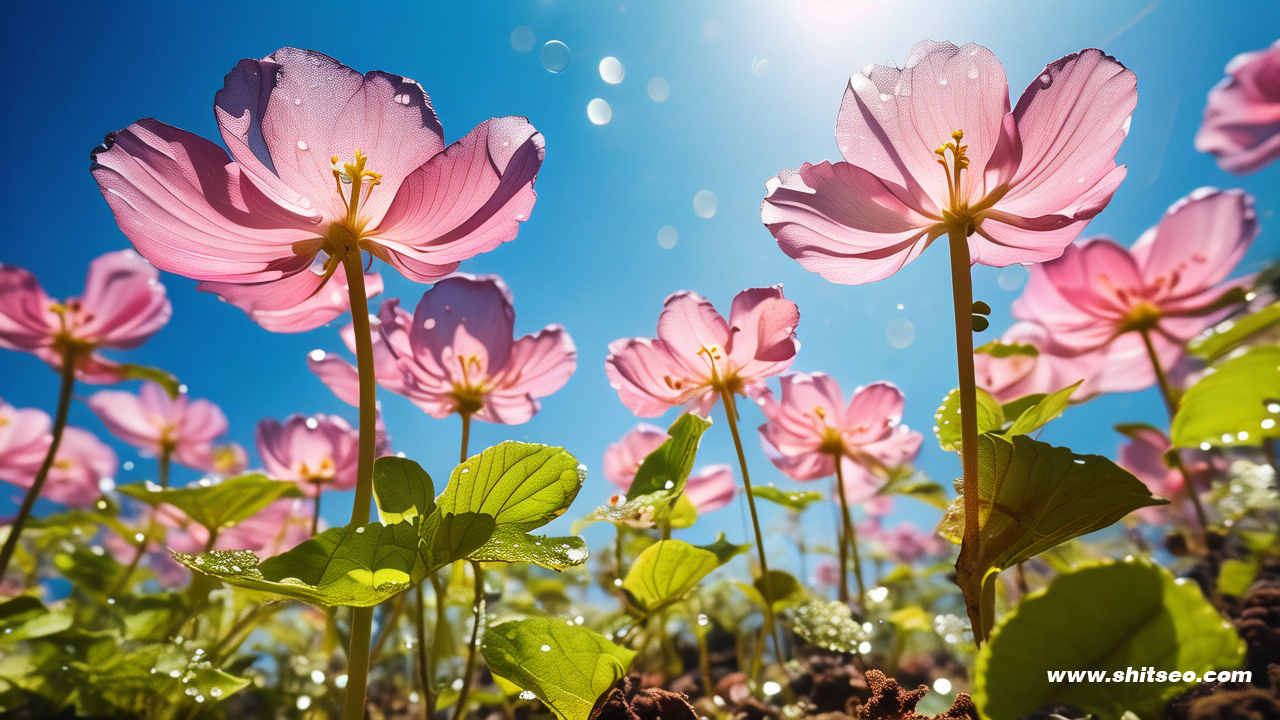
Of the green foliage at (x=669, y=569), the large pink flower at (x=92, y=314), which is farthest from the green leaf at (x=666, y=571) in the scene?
the large pink flower at (x=92, y=314)

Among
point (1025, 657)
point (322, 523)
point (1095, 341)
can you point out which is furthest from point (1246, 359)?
point (322, 523)

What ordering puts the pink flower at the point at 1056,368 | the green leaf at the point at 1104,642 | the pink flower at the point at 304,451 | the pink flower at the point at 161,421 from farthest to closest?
the pink flower at the point at 161,421, the pink flower at the point at 304,451, the pink flower at the point at 1056,368, the green leaf at the point at 1104,642

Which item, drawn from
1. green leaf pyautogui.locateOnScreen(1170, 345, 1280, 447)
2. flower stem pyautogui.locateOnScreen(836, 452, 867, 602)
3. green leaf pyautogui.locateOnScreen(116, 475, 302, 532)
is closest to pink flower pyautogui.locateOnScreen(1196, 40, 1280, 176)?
green leaf pyautogui.locateOnScreen(1170, 345, 1280, 447)

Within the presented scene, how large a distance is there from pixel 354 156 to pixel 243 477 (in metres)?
0.41

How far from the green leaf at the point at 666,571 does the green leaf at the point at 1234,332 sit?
1.33ft

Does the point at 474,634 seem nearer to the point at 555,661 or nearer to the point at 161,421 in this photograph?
the point at 555,661

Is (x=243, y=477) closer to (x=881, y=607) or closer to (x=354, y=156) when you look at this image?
(x=354, y=156)

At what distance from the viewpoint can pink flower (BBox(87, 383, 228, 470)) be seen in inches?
35.6

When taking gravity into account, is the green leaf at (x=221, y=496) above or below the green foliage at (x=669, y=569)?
above

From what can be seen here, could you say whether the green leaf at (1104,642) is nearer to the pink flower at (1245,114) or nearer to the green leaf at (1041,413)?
the green leaf at (1041,413)

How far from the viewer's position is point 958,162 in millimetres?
386

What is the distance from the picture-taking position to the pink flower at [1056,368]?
2.20ft

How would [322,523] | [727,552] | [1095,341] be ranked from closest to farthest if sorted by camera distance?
1. [727,552]
2. [1095,341]
3. [322,523]

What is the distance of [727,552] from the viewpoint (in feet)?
1.77
